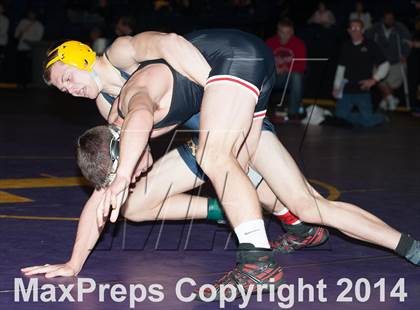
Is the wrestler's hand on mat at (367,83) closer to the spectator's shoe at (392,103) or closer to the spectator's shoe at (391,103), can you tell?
the spectator's shoe at (391,103)

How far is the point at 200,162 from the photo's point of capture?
5562 millimetres

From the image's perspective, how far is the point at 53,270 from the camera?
19.7 ft

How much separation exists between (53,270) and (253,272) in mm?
1274

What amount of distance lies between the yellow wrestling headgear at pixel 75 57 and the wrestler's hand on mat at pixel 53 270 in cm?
120

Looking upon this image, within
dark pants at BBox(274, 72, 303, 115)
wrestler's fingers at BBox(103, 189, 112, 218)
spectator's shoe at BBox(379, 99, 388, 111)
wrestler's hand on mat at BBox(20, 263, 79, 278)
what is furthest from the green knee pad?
spectator's shoe at BBox(379, 99, 388, 111)

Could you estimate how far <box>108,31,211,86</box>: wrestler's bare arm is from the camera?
568 cm

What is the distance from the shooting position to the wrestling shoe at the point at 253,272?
18.1ft

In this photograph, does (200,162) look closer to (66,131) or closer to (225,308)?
(225,308)

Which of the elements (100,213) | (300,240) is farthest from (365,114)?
(100,213)

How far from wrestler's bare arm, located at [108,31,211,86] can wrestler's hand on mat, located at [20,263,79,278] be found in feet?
4.14

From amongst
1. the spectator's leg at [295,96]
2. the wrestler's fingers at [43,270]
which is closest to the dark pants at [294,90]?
the spectator's leg at [295,96]

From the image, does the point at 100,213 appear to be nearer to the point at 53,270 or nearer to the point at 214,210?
the point at 53,270

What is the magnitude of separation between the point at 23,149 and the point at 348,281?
6.98 m

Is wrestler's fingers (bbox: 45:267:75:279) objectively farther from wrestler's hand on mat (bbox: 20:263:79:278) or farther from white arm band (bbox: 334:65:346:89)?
white arm band (bbox: 334:65:346:89)
